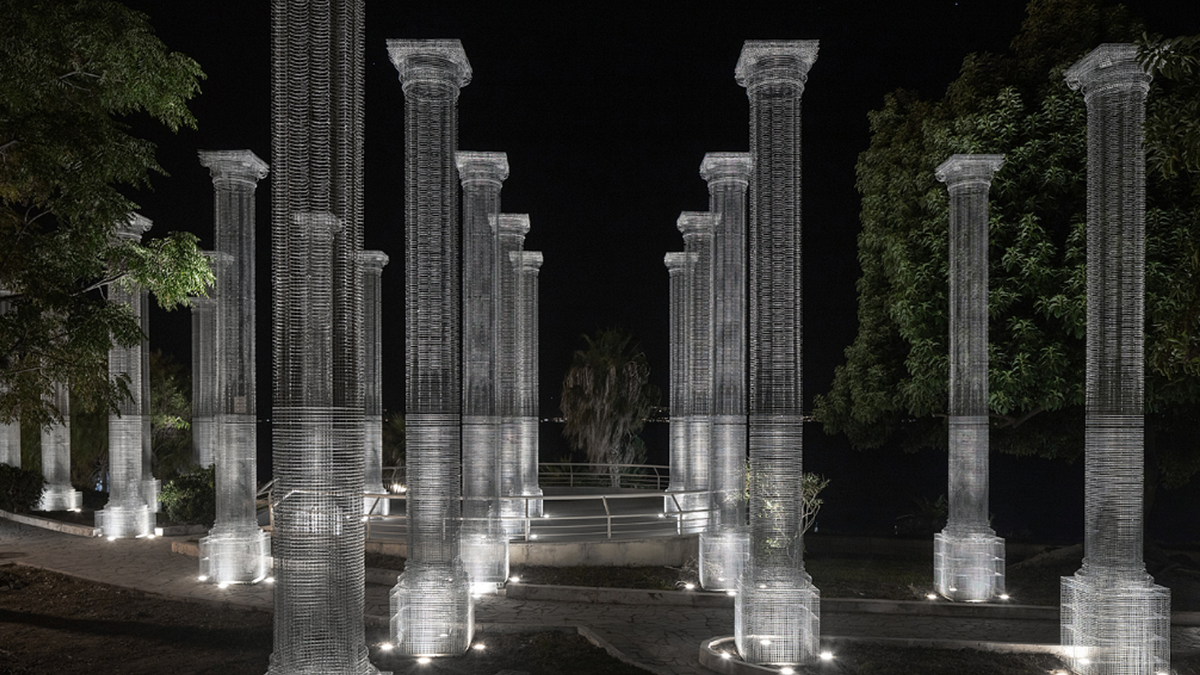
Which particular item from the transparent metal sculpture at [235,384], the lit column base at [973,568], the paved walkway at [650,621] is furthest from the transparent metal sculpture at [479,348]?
the lit column base at [973,568]

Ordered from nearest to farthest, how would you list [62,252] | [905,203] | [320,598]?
[320,598] → [62,252] → [905,203]

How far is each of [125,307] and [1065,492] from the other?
73947mm

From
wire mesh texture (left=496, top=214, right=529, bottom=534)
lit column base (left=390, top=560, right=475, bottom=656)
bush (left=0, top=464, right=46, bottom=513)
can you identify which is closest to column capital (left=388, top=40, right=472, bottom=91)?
lit column base (left=390, top=560, right=475, bottom=656)

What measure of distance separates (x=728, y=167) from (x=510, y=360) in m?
6.21

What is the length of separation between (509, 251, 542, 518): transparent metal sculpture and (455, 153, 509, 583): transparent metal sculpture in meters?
4.40

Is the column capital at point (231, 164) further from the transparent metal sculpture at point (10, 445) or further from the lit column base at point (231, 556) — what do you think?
the transparent metal sculpture at point (10, 445)

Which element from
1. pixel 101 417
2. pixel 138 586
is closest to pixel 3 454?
pixel 101 417

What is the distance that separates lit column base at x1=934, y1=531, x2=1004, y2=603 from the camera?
12.0 metres

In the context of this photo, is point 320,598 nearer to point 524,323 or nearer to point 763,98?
point 763,98

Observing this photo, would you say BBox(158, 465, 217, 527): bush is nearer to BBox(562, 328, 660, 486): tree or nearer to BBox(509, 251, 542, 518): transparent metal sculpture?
BBox(509, 251, 542, 518): transparent metal sculpture

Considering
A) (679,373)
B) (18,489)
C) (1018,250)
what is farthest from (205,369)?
(1018,250)

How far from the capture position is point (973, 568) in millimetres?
12055

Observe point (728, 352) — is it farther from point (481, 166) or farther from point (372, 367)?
point (372, 367)

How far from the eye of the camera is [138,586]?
12445 mm
